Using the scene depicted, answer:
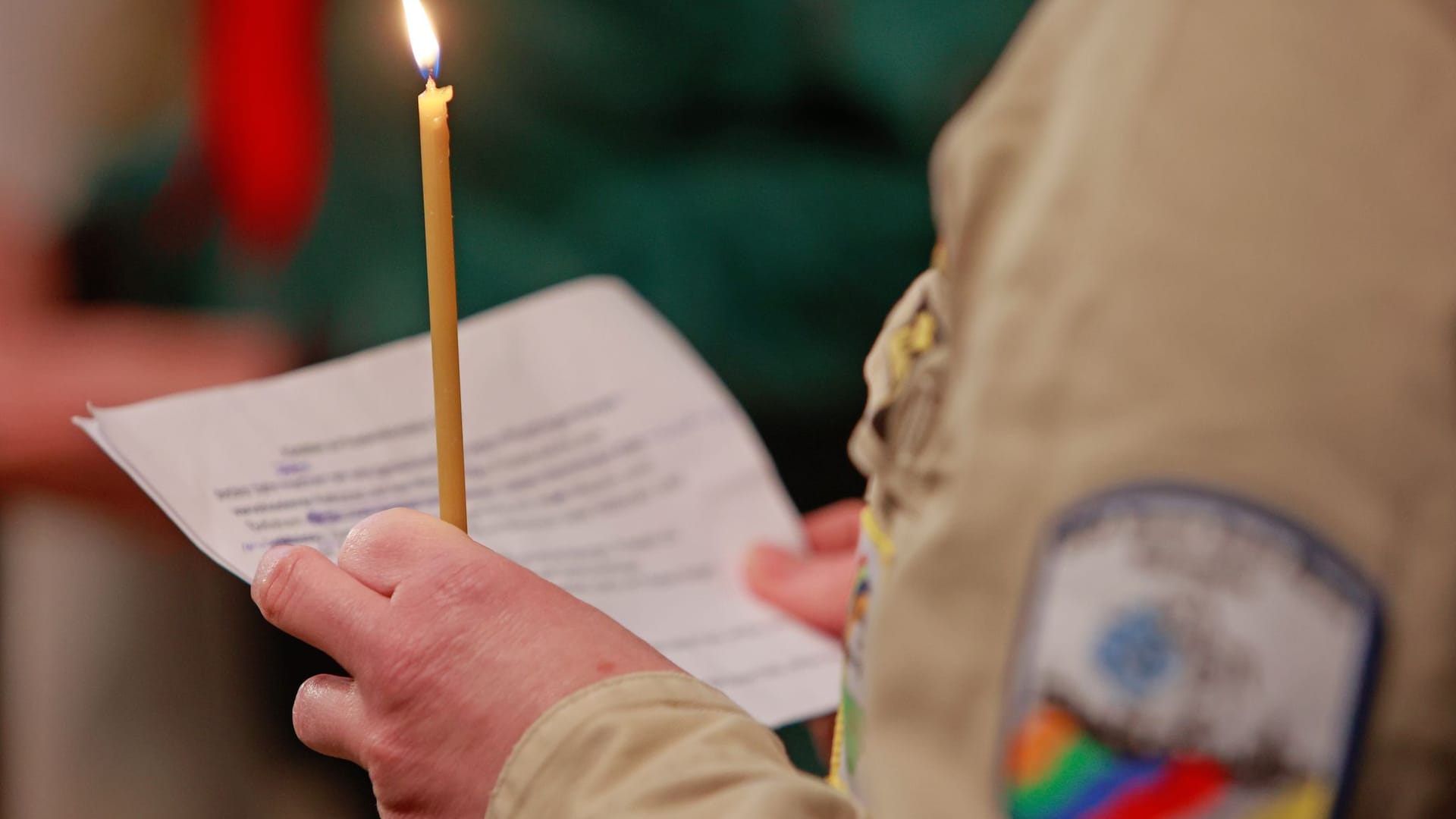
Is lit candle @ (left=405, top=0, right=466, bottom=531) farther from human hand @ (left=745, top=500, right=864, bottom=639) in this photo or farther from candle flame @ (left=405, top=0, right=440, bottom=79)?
human hand @ (left=745, top=500, right=864, bottom=639)

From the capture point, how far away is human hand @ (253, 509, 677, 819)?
33cm

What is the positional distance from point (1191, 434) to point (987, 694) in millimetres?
75

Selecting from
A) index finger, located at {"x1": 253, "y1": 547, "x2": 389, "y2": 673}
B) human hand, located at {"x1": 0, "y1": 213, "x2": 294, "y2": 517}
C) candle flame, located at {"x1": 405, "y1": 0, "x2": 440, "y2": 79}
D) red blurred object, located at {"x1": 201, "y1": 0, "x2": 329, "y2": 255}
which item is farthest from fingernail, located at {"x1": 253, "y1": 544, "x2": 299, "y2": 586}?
red blurred object, located at {"x1": 201, "y1": 0, "x2": 329, "y2": 255}

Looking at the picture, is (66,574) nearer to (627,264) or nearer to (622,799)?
(627,264)

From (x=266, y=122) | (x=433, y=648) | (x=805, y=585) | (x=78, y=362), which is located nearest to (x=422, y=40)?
(x=433, y=648)

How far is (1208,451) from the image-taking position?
25cm

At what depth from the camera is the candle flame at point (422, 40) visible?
34cm

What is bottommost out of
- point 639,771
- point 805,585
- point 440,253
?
point 805,585

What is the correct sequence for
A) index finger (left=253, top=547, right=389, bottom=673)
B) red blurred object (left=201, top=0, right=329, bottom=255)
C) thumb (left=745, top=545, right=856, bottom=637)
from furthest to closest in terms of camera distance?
red blurred object (left=201, top=0, right=329, bottom=255), thumb (left=745, top=545, right=856, bottom=637), index finger (left=253, top=547, right=389, bottom=673)

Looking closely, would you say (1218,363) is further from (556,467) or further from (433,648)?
(556,467)

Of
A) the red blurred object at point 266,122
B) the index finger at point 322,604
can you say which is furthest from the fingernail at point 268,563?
the red blurred object at point 266,122

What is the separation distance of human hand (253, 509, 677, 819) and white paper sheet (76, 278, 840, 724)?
4cm

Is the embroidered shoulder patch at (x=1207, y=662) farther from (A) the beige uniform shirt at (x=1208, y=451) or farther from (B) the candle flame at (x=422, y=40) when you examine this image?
(B) the candle flame at (x=422, y=40)

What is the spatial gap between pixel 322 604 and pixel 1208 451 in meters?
0.25
